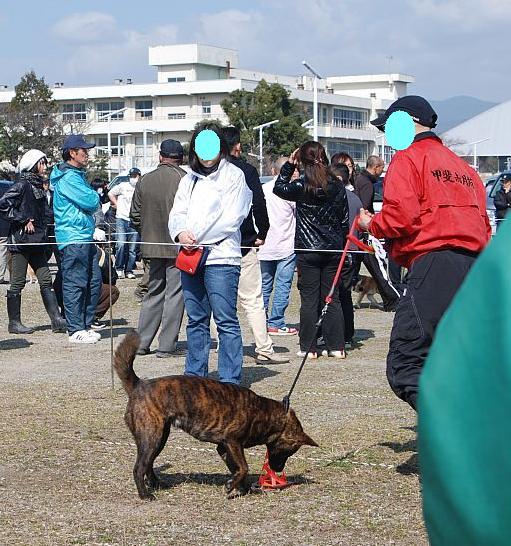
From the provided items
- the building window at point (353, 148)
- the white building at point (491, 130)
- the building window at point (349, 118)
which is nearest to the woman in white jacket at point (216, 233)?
the building window at point (353, 148)

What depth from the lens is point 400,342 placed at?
551 cm

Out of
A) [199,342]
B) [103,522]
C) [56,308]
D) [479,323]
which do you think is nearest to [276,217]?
[56,308]

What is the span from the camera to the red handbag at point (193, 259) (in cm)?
723

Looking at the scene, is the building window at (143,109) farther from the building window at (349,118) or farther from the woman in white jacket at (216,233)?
the woman in white jacket at (216,233)

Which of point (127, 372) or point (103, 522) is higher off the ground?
point (127, 372)

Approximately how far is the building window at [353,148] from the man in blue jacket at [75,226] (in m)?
87.5

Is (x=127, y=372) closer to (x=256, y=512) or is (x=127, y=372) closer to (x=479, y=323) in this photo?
(x=256, y=512)

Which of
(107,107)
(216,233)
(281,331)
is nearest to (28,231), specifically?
(281,331)

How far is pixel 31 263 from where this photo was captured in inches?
476

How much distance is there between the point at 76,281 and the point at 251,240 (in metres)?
2.62

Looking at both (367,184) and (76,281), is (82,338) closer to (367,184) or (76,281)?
(76,281)

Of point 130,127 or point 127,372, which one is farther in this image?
point 130,127

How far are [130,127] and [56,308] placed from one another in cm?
8105

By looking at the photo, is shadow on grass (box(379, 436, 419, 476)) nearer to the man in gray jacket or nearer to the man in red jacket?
the man in red jacket
